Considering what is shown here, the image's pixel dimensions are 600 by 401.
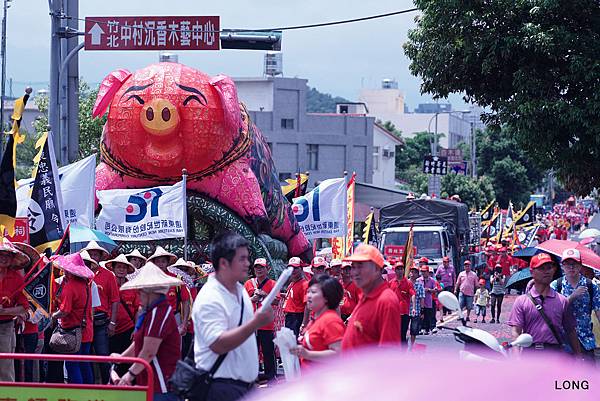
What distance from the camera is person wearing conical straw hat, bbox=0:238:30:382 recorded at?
10805 millimetres

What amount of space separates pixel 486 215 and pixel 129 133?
35.9 m

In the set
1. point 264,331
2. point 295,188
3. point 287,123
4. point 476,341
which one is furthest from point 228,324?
point 287,123

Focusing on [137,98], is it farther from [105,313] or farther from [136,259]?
[105,313]

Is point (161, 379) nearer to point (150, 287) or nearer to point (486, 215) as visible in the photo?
point (150, 287)

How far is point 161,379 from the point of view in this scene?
7902 millimetres

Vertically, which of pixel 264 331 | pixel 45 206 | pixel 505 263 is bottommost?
pixel 505 263

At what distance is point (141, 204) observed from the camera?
17000 mm

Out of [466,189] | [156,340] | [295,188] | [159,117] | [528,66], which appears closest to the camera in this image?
[156,340]

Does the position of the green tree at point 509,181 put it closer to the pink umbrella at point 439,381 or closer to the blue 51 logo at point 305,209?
the blue 51 logo at point 305,209

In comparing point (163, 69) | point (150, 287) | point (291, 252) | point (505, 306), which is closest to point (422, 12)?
point (163, 69)

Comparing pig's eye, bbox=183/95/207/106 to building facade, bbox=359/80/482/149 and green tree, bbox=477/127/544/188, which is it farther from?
building facade, bbox=359/80/482/149

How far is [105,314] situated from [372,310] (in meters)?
5.40

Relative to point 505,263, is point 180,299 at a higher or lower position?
higher

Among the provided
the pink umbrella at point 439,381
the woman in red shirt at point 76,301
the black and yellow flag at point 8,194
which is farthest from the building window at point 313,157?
the pink umbrella at point 439,381
